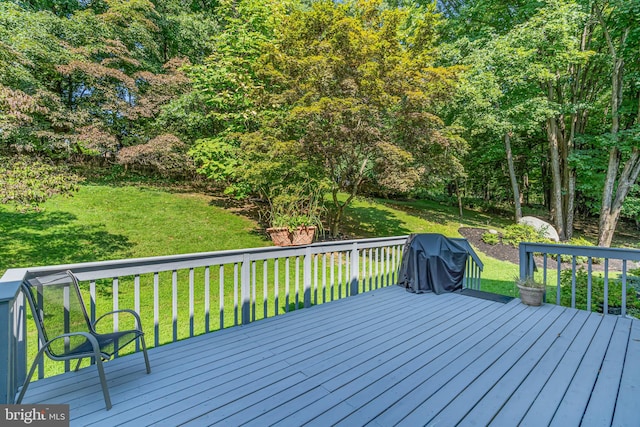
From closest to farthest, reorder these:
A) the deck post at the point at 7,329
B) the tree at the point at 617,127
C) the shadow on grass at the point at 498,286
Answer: the deck post at the point at 7,329, the shadow on grass at the point at 498,286, the tree at the point at 617,127

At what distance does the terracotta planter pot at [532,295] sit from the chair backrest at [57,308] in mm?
4565

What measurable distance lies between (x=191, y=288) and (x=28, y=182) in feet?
8.11

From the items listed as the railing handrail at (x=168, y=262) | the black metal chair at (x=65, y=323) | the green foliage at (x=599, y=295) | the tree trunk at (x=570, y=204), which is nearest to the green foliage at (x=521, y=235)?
the tree trunk at (x=570, y=204)

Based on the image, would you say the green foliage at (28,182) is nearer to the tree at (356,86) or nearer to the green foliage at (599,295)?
the tree at (356,86)

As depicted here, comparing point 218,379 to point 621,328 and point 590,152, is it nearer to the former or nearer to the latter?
point 621,328

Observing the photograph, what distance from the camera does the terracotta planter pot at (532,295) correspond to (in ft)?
12.4

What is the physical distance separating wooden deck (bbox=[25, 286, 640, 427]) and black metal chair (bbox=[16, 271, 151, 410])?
253 mm

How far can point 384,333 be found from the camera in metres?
2.98

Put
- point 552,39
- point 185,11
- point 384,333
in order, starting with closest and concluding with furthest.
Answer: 1. point 384,333
2. point 552,39
3. point 185,11

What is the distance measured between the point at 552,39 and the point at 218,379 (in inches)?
501

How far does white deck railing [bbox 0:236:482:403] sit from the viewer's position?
1.90 meters

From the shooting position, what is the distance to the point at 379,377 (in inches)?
86.2

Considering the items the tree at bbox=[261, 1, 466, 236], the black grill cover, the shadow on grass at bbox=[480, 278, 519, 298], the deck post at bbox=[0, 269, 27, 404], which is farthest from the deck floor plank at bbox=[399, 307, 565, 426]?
the tree at bbox=[261, 1, 466, 236]

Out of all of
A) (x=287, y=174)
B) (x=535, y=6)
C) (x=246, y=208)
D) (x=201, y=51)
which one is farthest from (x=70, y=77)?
(x=535, y=6)
